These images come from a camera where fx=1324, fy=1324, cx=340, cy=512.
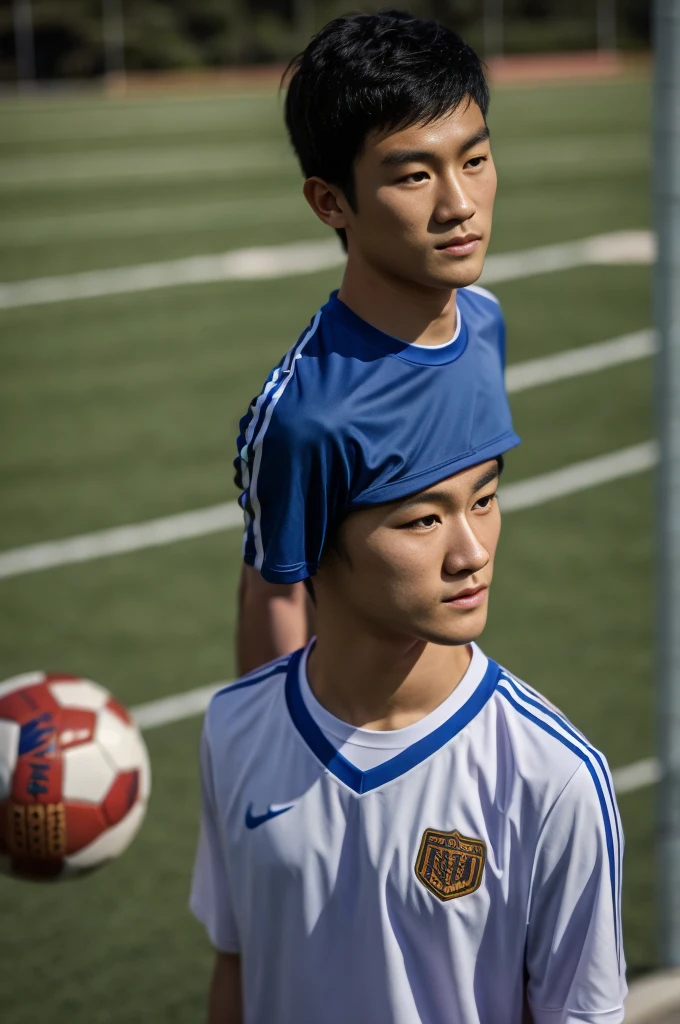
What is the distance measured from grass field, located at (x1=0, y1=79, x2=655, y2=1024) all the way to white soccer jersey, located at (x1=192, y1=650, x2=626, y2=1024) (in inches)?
76.6

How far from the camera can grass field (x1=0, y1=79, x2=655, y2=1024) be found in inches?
166

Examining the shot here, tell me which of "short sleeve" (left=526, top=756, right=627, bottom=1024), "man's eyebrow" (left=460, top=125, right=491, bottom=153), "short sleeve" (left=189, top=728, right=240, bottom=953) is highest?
"man's eyebrow" (left=460, top=125, right=491, bottom=153)

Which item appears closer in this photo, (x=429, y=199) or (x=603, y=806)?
(x=429, y=199)

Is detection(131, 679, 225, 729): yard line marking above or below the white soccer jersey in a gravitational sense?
below

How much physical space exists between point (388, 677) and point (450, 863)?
290 millimetres

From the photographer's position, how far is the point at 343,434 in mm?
1775

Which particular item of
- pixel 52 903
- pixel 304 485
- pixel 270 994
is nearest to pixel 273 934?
pixel 270 994

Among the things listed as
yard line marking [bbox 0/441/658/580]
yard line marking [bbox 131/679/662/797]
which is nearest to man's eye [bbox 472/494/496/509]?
yard line marking [bbox 131/679/662/797]

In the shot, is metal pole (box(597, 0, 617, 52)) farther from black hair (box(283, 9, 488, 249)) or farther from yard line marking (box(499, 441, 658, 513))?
black hair (box(283, 9, 488, 249))

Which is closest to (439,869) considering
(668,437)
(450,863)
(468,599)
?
(450,863)

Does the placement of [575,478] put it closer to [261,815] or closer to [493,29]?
[261,815]

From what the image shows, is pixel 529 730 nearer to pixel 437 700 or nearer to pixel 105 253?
pixel 437 700

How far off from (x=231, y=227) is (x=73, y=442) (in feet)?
22.1

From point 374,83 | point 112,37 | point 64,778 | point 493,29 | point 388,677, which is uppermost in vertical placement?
point 374,83
